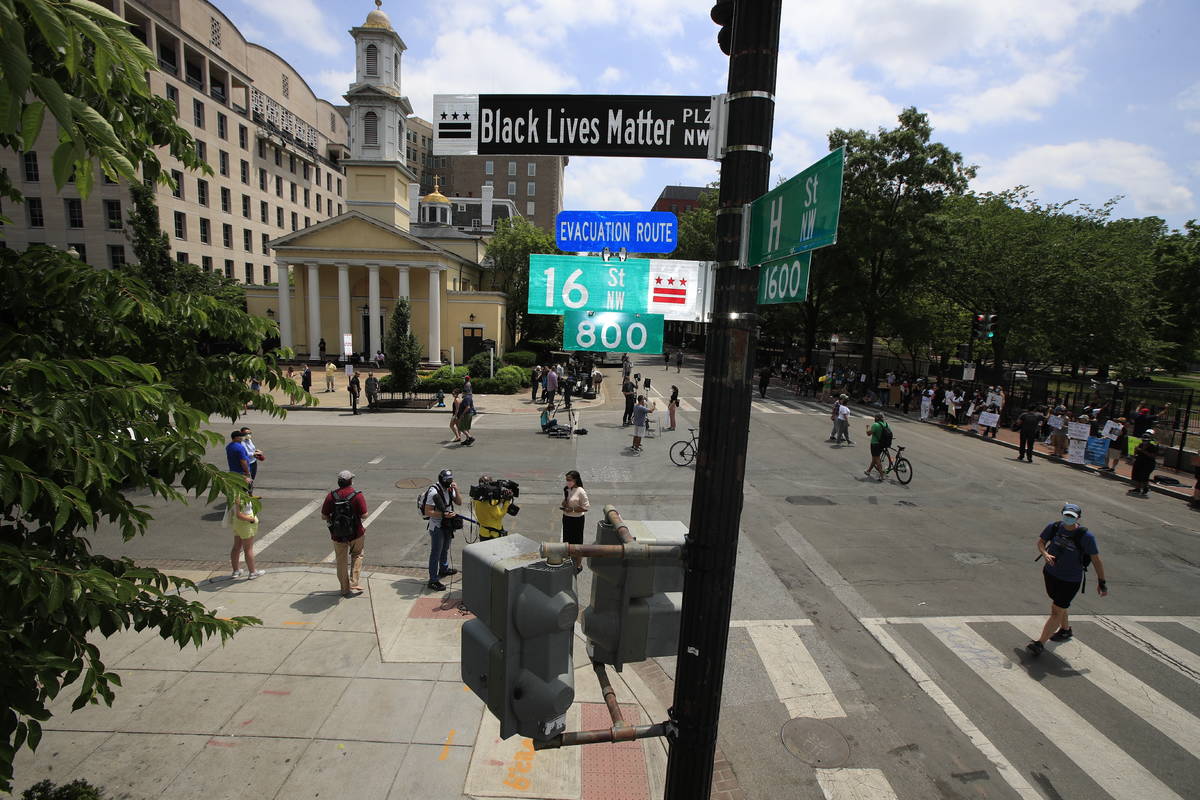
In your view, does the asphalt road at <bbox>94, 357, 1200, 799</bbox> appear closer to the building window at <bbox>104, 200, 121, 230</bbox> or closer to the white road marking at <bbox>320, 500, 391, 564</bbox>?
the white road marking at <bbox>320, 500, 391, 564</bbox>

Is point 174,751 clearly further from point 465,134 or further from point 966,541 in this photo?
point 966,541

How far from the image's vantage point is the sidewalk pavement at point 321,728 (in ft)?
15.6

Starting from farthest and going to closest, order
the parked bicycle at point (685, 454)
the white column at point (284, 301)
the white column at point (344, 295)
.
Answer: the white column at point (284, 301), the white column at point (344, 295), the parked bicycle at point (685, 454)

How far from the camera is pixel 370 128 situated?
139ft

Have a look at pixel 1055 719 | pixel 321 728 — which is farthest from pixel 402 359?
pixel 1055 719

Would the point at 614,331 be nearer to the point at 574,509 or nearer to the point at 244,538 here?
the point at 574,509

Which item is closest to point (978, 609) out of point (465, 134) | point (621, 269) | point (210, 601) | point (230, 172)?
point (621, 269)

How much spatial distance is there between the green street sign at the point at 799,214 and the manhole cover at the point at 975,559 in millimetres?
9612

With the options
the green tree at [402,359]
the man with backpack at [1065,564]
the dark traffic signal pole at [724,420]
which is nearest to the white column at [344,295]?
the green tree at [402,359]

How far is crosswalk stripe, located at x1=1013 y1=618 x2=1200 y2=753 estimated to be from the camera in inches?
228

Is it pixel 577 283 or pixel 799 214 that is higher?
pixel 799 214

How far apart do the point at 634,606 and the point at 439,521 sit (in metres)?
6.08

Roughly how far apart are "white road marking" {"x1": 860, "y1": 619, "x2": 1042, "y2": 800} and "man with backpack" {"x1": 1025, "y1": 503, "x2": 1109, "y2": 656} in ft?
5.21

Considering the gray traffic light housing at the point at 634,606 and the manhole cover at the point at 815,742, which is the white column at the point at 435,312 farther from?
the gray traffic light housing at the point at 634,606
